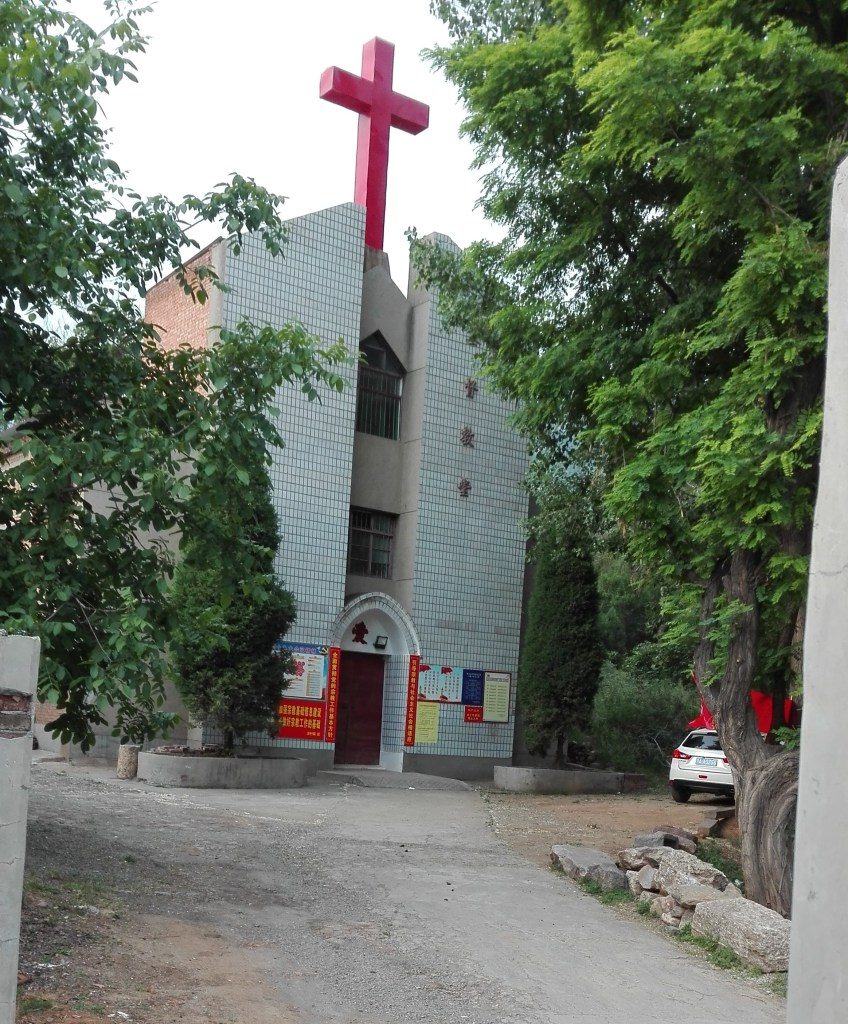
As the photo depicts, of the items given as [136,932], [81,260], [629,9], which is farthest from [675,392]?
[136,932]

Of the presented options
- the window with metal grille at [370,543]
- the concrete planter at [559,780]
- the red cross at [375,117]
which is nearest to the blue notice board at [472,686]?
the concrete planter at [559,780]

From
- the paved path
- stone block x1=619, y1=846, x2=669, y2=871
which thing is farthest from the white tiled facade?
stone block x1=619, y1=846, x2=669, y2=871

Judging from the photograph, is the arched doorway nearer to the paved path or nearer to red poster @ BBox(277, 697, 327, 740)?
red poster @ BBox(277, 697, 327, 740)

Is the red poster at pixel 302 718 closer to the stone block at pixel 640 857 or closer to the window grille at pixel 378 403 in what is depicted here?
the window grille at pixel 378 403

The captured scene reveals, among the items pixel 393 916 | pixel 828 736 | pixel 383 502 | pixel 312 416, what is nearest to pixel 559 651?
pixel 383 502

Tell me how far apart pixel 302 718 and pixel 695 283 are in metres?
12.0

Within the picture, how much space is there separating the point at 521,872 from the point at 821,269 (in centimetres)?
710

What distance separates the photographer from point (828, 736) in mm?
2734

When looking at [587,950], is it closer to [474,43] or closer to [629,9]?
[629,9]

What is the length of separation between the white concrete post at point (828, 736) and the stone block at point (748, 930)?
636cm

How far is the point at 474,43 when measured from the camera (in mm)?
14719

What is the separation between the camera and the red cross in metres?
23.3

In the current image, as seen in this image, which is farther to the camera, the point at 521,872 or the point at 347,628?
the point at 347,628

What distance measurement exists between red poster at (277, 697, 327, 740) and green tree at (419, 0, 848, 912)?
29.9ft
